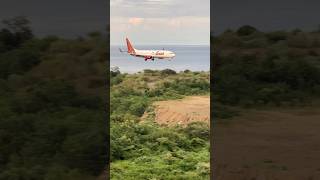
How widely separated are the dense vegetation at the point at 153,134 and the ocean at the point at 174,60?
0.85ft

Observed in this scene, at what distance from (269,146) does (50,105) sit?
5.46ft

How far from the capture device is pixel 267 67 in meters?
3.92

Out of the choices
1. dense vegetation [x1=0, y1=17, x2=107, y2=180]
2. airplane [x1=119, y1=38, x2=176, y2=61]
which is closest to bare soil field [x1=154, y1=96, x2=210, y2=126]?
airplane [x1=119, y1=38, x2=176, y2=61]

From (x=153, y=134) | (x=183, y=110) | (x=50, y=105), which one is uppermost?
(x=50, y=105)

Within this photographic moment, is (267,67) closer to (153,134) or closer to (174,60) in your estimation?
(174,60)

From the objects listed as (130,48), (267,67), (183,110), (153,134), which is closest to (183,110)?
(183,110)

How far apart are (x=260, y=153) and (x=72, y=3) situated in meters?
1.79

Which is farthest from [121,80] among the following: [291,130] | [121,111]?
[291,130]

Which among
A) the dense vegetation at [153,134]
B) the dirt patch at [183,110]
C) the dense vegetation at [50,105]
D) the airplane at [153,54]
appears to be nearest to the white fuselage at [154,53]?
the airplane at [153,54]

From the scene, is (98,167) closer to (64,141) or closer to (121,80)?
(64,141)

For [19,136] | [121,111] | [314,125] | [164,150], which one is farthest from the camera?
[121,111]

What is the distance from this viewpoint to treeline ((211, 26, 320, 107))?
3.83 metres

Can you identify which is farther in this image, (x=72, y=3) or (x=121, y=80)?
(x=121, y=80)

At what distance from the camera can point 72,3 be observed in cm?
352
